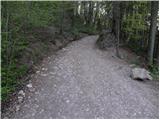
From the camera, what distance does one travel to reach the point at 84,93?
9.73 metres

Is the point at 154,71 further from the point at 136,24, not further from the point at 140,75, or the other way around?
the point at 136,24

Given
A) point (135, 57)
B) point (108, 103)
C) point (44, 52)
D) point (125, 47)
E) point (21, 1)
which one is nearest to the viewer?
point (108, 103)

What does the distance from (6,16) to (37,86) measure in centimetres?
309

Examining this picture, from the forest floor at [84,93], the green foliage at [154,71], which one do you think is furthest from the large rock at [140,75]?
the green foliage at [154,71]

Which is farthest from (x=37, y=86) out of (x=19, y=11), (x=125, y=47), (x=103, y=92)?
(x=125, y=47)

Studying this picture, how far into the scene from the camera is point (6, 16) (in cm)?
1013

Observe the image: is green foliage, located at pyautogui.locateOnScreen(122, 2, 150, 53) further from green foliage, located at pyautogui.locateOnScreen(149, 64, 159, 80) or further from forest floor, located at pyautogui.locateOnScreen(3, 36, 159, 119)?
forest floor, located at pyautogui.locateOnScreen(3, 36, 159, 119)

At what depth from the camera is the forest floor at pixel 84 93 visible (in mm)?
8508

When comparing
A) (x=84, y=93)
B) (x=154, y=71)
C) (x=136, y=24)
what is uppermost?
(x=136, y=24)

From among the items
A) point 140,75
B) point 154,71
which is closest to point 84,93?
point 140,75

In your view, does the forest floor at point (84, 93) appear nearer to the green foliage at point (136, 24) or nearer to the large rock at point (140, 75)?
Result: the large rock at point (140, 75)

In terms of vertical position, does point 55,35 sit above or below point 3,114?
above

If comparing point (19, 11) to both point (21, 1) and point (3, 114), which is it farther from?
point (3, 114)

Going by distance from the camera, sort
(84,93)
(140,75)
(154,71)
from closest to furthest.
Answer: (84,93) < (140,75) < (154,71)
